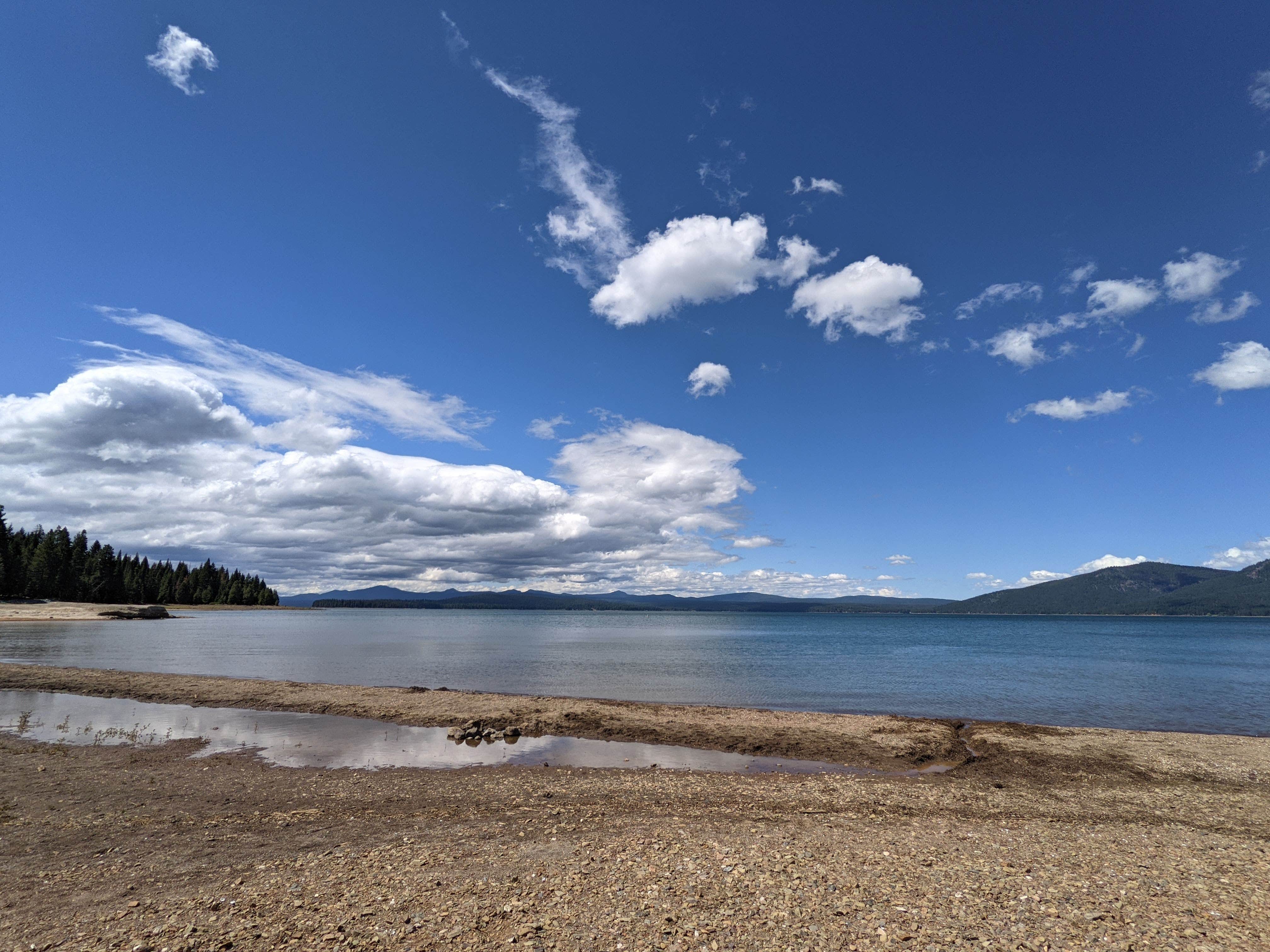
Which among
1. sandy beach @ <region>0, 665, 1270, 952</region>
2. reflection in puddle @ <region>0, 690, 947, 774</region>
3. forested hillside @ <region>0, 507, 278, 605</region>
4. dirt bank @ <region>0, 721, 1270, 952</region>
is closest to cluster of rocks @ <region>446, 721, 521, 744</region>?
reflection in puddle @ <region>0, 690, 947, 774</region>

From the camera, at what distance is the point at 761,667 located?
180 feet

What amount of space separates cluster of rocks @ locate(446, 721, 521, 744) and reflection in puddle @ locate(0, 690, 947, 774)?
262 mm

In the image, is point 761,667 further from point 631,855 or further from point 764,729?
point 631,855

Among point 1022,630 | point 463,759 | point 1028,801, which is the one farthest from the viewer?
point 1022,630

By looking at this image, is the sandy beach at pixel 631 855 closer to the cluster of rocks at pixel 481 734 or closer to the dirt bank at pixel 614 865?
the dirt bank at pixel 614 865

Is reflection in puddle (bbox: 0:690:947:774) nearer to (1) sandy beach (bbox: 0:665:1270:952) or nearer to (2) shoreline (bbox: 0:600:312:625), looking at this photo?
(1) sandy beach (bbox: 0:665:1270:952)

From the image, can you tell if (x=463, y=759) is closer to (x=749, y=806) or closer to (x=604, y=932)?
(x=749, y=806)

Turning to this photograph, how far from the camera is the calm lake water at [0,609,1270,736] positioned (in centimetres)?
3416

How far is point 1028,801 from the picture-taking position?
15.3 m

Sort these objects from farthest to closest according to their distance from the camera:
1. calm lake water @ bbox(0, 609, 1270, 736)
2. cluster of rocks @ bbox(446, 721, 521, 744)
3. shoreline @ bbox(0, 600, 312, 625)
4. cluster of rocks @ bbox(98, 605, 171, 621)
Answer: cluster of rocks @ bbox(98, 605, 171, 621) < shoreline @ bbox(0, 600, 312, 625) < calm lake water @ bbox(0, 609, 1270, 736) < cluster of rocks @ bbox(446, 721, 521, 744)

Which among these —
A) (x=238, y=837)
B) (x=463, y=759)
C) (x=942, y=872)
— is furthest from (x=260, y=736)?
(x=942, y=872)

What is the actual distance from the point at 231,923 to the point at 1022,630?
191 meters

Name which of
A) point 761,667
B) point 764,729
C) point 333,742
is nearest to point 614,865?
point 764,729

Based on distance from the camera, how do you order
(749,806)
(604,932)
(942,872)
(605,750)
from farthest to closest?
(605,750) → (749,806) → (942,872) → (604,932)
